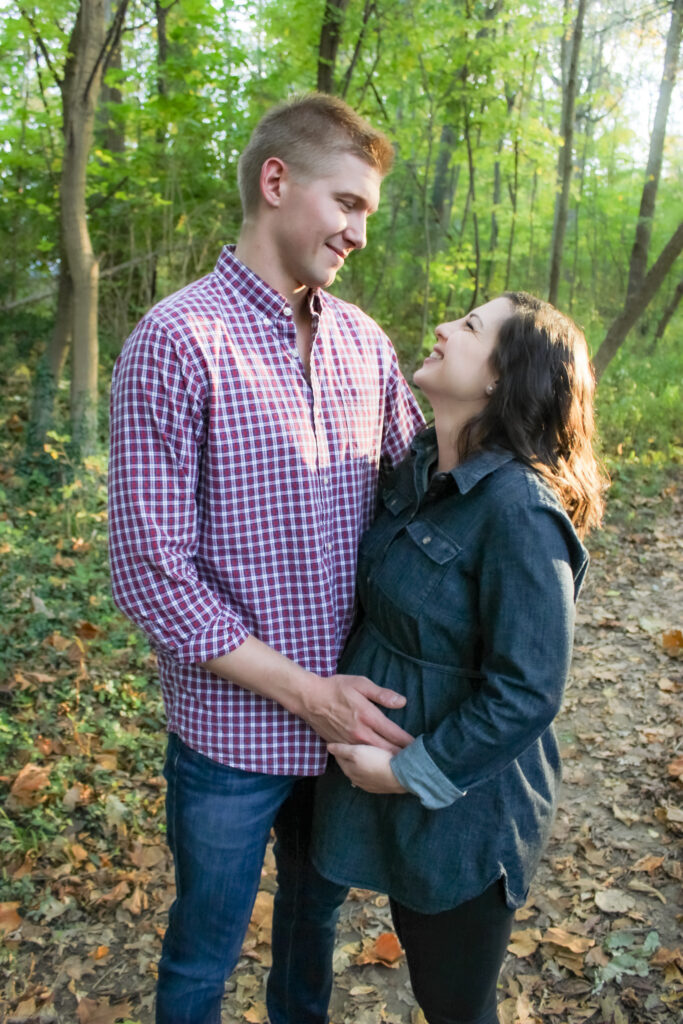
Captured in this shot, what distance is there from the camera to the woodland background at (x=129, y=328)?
308 cm

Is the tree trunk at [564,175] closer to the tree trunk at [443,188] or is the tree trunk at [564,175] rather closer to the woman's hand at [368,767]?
the tree trunk at [443,188]

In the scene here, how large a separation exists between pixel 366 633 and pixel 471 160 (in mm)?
7432

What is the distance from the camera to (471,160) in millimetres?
8203

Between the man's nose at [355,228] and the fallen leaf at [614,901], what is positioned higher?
the man's nose at [355,228]

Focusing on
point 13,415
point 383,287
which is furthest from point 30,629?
point 383,287

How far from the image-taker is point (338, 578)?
6.73ft

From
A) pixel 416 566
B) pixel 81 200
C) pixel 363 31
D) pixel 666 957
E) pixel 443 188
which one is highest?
pixel 363 31

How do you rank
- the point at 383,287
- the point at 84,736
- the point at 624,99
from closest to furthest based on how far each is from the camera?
the point at 84,736 < the point at 383,287 < the point at 624,99

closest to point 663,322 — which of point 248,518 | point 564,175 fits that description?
point 564,175

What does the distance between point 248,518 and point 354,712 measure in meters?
0.50

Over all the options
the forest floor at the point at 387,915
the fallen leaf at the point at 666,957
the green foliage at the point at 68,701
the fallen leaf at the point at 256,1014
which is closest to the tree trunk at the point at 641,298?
the forest floor at the point at 387,915

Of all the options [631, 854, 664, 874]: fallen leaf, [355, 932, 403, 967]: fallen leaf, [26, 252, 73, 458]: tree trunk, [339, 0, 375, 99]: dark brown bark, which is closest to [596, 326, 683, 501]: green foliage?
[339, 0, 375, 99]: dark brown bark

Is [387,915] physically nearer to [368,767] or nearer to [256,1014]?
[256,1014]

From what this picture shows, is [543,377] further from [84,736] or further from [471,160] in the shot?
[471,160]
